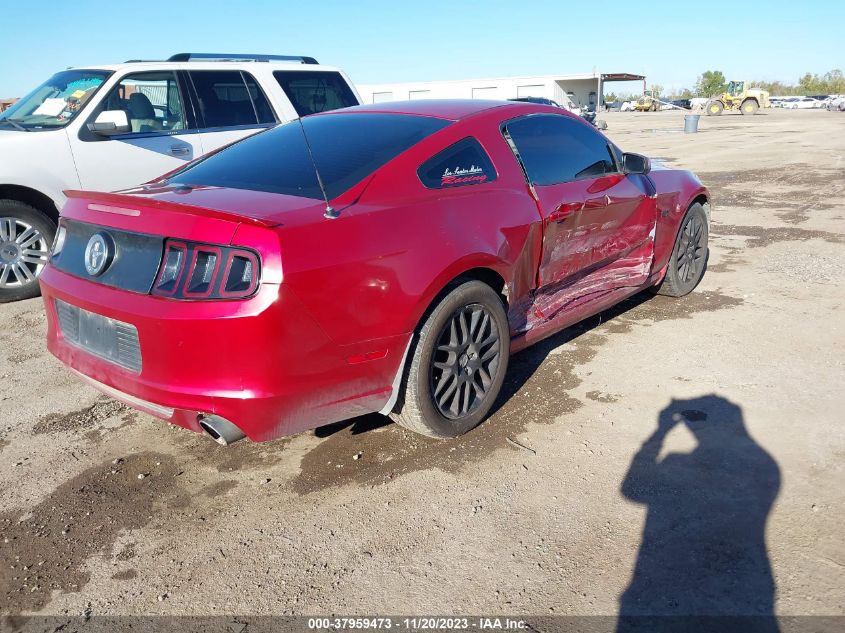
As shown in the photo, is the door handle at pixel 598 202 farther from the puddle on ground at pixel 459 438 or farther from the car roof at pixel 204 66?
the car roof at pixel 204 66

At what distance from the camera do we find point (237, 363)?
2568 mm

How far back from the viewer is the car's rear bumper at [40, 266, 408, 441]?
2.54 meters

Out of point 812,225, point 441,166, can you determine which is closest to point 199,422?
point 441,166

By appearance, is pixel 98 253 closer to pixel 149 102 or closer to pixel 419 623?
pixel 419 623

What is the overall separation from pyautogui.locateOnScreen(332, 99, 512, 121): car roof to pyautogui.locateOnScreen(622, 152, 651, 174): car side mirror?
1066mm

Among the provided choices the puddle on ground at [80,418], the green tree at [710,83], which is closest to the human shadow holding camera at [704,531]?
the puddle on ground at [80,418]

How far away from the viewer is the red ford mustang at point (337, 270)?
102 inches

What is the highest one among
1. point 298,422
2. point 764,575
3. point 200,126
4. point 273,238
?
point 200,126

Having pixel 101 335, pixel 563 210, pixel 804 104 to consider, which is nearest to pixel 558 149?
pixel 563 210

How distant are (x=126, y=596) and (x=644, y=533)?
1.93 meters

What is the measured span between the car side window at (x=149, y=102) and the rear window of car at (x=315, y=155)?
3149 millimetres

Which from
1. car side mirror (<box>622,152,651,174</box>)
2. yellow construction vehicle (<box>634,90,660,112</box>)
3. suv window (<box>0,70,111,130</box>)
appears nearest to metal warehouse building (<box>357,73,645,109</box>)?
yellow construction vehicle (<box>634,90,660,112</box>)

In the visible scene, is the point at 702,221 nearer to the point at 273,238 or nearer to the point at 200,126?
the point at 273,238

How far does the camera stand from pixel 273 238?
2.54 m
